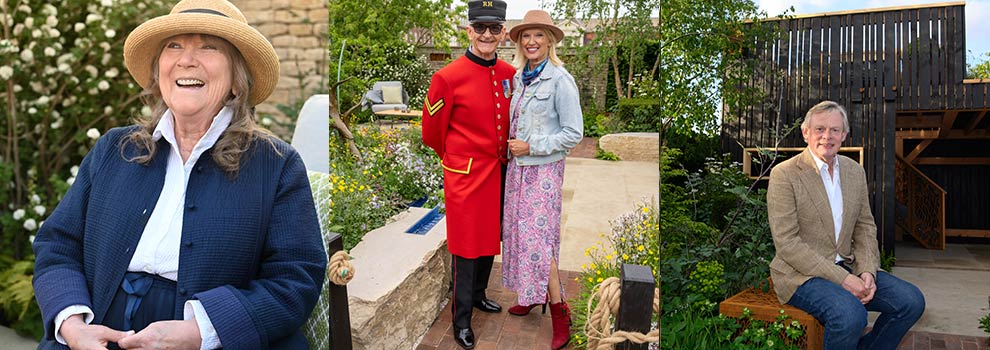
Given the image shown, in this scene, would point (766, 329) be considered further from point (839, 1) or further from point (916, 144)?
point (916, 144)

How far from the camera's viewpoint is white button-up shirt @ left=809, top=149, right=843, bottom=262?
114 inches

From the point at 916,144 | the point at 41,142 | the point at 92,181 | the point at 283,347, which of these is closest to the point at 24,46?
the point at 41,142

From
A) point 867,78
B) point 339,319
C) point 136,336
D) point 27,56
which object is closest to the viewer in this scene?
point 136,336

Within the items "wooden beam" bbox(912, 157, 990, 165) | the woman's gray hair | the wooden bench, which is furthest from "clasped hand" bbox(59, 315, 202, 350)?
"wooden beam" bbox(912, 157, 990, 165)

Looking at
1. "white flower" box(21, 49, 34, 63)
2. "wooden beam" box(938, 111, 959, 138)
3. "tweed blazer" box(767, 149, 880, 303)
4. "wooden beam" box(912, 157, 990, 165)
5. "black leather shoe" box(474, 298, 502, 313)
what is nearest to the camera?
"black leather shoe" box(474, 298, 502, 313)

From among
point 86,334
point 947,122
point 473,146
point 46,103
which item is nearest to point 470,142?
point 473,146

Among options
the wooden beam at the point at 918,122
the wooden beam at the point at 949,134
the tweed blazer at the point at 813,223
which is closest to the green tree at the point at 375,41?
the tweed blazer at the point at 813,223

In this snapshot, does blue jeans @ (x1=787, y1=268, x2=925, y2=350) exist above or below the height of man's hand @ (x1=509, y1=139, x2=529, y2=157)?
below

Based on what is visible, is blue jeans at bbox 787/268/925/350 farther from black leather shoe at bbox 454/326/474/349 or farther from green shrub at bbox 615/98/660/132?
black leather shoe at bbox 454/326/474/349

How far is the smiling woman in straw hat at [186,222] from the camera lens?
176 cm

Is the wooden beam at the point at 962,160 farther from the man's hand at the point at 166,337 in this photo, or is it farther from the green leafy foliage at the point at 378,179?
the man's hand at the point at 166,337

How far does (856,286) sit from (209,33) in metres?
2.73

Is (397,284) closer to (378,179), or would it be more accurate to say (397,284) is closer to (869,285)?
(378,179)

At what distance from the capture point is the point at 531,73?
1.96 metres
